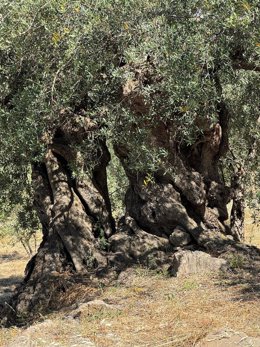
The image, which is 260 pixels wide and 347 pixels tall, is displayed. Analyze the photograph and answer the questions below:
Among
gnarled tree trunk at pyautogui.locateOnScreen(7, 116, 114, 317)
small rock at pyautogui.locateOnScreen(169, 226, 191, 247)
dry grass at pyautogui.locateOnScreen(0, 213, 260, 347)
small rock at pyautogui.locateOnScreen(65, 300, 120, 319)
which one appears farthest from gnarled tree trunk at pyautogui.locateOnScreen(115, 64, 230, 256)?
small rock at pyautogui.locateOnScreen(65, 300, 120, 319)

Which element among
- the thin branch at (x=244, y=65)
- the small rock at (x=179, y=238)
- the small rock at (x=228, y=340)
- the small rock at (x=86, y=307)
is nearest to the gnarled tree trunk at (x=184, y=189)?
the small rock at (x=179, y=238)

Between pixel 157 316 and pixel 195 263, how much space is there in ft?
8.53

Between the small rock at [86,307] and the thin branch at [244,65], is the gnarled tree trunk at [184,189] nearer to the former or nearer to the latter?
the thin branch at [244,65]

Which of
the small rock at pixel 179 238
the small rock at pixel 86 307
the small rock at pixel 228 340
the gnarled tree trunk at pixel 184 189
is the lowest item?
the small rock at pixel 228 340

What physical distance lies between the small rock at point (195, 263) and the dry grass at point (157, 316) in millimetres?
268

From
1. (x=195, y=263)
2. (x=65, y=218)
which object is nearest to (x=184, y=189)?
(x=195, y=263)

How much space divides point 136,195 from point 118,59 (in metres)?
4.38

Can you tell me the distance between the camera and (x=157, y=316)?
330 inches

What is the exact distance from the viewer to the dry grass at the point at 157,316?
7.29 meters

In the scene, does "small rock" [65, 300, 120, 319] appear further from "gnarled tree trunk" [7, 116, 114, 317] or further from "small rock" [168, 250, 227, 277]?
"gnarled tree trunk" [7, 116, 114, 317]

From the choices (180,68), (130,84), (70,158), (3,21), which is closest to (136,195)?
(70,158)

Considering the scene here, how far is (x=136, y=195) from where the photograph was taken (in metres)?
13.2

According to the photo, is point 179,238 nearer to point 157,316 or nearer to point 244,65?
point 157,316

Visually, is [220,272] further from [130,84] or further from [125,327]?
[130,84]
